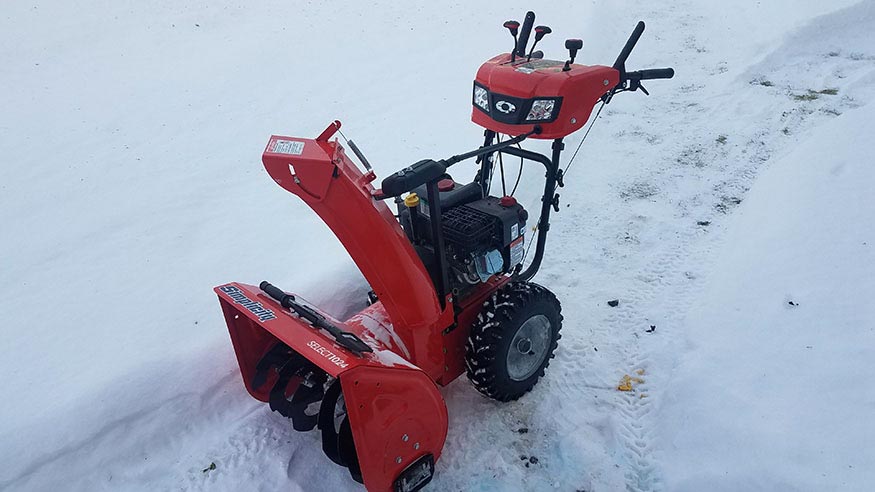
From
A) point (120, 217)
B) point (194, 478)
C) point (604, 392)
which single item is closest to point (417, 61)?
point (120, 217)

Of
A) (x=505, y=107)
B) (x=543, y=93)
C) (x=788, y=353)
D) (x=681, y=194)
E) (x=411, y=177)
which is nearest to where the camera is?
(x=411, y=177)

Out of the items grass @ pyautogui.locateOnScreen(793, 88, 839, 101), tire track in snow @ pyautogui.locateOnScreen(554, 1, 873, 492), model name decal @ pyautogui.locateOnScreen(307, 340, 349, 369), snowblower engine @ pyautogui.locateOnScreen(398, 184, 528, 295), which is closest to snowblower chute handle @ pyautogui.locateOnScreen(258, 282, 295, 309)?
model name decal @ pyautogui.locateOnScreen(307, 340, 349, 369)

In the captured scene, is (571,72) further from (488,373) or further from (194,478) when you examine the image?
(194,478)

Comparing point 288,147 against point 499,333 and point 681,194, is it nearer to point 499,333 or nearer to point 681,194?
point 499,333

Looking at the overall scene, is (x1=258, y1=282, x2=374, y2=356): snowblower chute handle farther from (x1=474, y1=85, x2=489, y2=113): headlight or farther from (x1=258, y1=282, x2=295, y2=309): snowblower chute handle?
(x1=474, y1=85, x2=489, y2=113): headlight

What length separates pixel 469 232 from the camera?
9.45ft

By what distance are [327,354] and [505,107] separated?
165 cm

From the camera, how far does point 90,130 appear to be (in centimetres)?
650

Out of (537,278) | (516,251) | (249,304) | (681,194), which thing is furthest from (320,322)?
(681,194)

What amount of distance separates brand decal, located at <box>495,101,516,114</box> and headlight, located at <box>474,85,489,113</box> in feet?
0.35

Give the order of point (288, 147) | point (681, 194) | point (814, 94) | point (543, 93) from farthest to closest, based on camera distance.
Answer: point (814, 94)
point (681, 194)
point (543, 93)
point (288, 147)

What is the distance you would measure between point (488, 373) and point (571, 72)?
5.59 feet

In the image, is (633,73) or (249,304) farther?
(633,73)

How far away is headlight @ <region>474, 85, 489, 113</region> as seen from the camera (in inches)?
126
